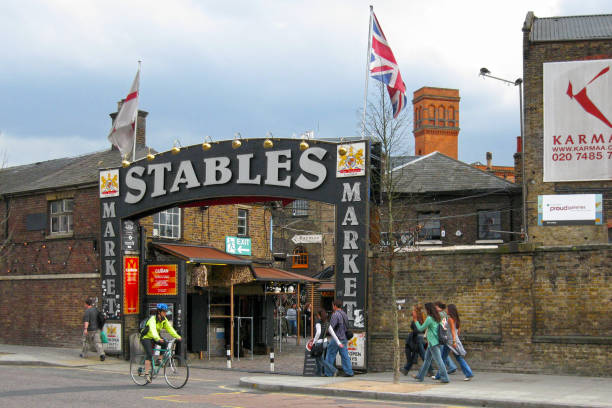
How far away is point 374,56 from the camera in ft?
66.0

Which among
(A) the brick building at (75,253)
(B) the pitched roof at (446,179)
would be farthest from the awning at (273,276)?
(B) the pitched roof at (446,179)

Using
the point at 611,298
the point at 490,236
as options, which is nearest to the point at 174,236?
the point at 611,298

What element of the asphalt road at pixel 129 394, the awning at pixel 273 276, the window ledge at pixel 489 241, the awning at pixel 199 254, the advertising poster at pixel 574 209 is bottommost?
the asphalt road at pixel 129 394

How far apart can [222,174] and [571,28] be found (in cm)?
2206

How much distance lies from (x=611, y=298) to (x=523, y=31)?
20.9 meters

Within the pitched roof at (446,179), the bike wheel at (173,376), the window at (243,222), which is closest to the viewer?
the bike wheel at (173,376)

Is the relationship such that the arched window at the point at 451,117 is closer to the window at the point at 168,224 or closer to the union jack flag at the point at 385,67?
the window at the point at 168,224

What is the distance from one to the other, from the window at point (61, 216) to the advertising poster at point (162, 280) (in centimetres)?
461

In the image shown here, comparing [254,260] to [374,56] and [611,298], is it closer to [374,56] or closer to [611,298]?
[374,56]

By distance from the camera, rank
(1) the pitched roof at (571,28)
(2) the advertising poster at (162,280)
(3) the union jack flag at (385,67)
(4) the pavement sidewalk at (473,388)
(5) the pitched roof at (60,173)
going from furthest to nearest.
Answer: (1) the pitched roof at (571,28)
(5) the pitched roof at (60,173)
(2) the advertising poster at (162,280)
(3) the union jack flag at (385,67)
(4) the pavement sidewalk at (473,388)

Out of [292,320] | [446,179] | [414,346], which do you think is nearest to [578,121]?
[446,179]

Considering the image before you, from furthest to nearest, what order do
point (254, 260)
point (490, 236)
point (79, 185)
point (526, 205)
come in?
point (490, 236) < point (526, 205) < point (254, 260) < point (79, 185)

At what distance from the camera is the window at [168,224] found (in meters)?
25.3

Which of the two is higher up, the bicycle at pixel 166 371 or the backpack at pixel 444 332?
the backpack at pixel 444 332
